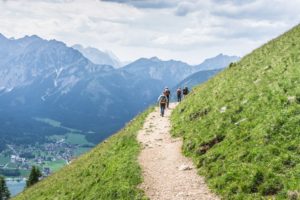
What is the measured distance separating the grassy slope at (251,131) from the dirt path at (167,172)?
2.46 ft

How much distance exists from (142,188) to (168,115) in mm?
27404

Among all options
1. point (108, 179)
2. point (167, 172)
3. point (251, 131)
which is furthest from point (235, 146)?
point (108, 179)

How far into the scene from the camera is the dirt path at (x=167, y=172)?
25.2 meters

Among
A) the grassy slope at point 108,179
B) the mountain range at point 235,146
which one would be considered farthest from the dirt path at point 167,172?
the grassy slope at point 108,179

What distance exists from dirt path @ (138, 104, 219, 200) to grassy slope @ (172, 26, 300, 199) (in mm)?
750

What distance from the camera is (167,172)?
29.5 meters

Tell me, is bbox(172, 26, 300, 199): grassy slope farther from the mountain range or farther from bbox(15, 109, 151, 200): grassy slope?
bbox(15, 109, 151, 200): grassy slope

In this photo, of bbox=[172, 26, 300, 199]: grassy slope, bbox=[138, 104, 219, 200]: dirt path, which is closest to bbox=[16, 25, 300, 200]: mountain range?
bbox=[172, 26, 300, 199]: grassy slope

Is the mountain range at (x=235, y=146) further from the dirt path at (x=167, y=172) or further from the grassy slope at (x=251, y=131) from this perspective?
the dirt path at (x=167, y=172)

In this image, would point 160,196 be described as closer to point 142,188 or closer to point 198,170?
point 142,188

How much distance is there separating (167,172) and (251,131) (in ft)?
19.9

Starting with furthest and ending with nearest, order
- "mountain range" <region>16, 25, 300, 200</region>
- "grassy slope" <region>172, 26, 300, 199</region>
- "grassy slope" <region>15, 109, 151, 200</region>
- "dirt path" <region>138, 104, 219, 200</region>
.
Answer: "grassy slope" <region>15, 109, 151, 200</region> → "dirt path" <region>138, 104, 219, 200</region> → "mountain range" <region>16, 25, 300, 200</region> → "grassy slope" <region>172, 26, 300, 199</region>

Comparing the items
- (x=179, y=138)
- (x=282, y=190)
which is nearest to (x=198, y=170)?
(x=282, y=190)

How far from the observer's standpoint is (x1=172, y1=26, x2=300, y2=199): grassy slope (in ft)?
76.0
